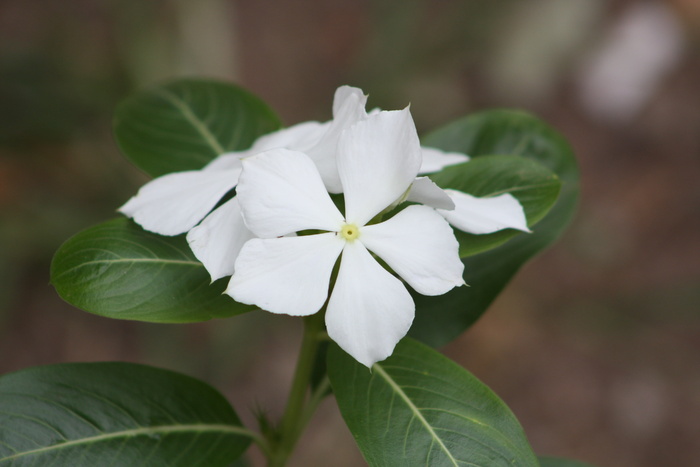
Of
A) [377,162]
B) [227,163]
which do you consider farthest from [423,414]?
[227,163]

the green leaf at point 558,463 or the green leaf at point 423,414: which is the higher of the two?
the green leaf at point 423,414

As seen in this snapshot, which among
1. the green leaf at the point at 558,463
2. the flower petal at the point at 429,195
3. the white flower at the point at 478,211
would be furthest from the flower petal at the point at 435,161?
the green leaf at the point at 558,463

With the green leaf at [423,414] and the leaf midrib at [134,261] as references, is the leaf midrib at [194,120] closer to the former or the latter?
the leaf midrib at [134,261]

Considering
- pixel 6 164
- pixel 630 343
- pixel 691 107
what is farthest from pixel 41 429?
pixel 691 107

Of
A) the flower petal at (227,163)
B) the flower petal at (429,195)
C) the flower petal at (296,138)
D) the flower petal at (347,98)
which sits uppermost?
the flower petal at (347,98)

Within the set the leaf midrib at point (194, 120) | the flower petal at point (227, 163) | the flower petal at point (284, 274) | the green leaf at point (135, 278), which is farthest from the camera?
the leaf midrib at point (194, 120)

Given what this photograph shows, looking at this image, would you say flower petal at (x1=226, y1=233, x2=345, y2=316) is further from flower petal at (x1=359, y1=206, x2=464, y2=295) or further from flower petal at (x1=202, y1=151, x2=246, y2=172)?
flower petal at (x1=202, y1=151, x2=246, y2=172)

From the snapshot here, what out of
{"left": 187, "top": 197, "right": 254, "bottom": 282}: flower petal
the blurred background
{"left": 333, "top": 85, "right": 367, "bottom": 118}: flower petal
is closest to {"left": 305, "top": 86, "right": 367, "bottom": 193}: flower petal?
{"left": 333, "top": 85, "right": 367, "bottom": 118}: flower petal
